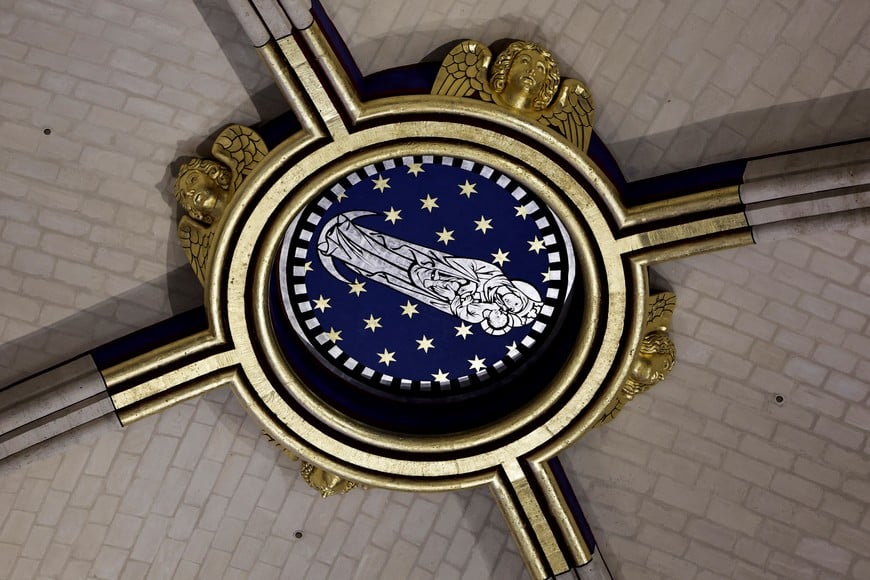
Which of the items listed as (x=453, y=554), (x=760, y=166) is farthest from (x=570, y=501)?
(x=760, y=166)

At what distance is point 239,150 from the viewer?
6309mm

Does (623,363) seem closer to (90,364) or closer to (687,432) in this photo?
(687,432)

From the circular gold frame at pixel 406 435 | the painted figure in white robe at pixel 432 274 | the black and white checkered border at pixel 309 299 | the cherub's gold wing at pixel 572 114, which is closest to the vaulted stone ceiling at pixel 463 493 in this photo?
the cherub's gold wing at pixel 572 114

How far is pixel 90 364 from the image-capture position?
6.68 metres

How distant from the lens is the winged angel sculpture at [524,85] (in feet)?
19.9

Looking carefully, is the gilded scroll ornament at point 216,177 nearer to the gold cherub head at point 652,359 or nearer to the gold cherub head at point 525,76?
the gold cherub head at point 525,76

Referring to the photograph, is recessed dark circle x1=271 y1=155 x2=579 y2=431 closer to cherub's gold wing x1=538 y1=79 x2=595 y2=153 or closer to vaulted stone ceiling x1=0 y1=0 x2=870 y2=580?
cherub's gold wing x1=538 y1=79 x2=595 y2=153

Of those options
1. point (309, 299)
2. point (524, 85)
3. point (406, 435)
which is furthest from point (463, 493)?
point (524, 85)

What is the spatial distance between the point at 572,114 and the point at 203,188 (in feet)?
8.21

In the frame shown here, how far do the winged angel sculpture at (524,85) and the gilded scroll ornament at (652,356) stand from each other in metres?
1.31

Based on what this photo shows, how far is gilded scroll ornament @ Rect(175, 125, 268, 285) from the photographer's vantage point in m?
6.25

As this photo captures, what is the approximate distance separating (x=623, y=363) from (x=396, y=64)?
260 cm

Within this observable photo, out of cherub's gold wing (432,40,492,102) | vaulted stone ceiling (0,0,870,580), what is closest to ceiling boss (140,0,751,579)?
cherub's gold wing (432,40,492,102)

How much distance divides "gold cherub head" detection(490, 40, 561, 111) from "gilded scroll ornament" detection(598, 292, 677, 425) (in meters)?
1.65
